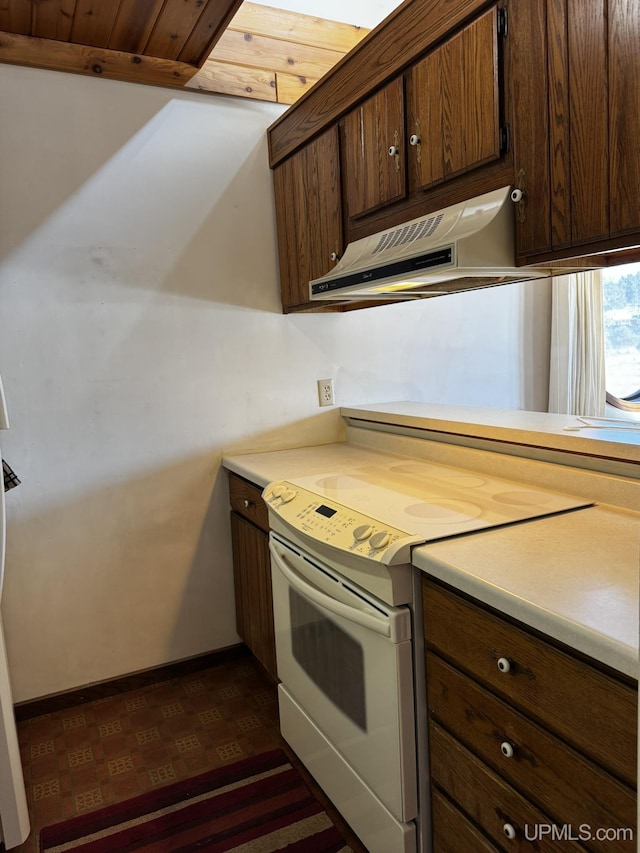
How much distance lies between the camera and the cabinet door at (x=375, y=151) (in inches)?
72.8

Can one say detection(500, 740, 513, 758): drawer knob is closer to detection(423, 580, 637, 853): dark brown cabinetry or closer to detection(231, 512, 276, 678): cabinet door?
detection(423, 580, 637, 853): dark brown cabinetry

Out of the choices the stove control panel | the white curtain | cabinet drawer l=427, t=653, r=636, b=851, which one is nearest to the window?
the white curtain

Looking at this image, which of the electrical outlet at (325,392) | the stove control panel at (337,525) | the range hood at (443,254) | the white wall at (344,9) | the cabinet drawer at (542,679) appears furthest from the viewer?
the electrical outlet at (325,392)

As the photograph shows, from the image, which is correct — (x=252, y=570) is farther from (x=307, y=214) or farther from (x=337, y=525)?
(x=307, y=214)

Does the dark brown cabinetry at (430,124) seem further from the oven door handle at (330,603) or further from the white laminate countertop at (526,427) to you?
the oven door handle at (330,603)

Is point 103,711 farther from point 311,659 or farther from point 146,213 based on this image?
point 146,213

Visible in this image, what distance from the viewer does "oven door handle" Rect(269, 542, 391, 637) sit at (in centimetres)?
140

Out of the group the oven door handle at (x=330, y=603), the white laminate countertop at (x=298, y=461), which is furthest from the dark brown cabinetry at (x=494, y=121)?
the oven door handle at (x=330, y=603)

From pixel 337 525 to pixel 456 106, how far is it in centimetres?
111

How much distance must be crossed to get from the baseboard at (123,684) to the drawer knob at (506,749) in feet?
5.75

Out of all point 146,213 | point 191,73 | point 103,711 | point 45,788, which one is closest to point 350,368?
point 146,213

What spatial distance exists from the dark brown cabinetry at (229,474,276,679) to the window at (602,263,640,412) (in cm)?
203

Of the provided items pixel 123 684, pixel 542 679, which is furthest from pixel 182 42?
pixel 123 684

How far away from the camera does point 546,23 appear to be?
1.36m
